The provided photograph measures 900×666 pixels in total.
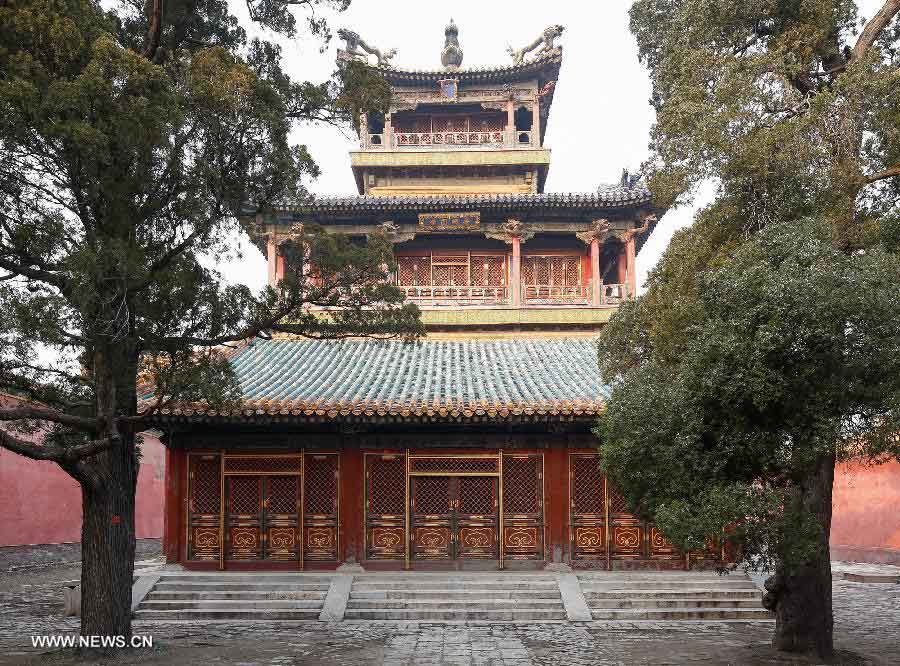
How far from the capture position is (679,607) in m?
12.0

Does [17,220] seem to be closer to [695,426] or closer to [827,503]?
[695,426]

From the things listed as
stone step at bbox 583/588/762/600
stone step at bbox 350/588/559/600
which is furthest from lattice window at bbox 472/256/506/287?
stone step at bbox 583/588/762/600

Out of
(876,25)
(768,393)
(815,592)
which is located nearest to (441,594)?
(815,592)

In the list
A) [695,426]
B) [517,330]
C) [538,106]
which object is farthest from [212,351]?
[538,106]

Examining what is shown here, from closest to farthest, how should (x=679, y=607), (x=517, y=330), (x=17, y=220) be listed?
(x=17, y=220), (x=679, y=607), (x=517, y=330)

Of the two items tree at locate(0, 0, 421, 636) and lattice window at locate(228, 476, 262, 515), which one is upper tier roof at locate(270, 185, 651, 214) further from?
tree at locate(0, 0, 421, 636)

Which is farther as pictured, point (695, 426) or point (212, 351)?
point (212, 351)

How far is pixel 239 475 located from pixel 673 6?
387 inches

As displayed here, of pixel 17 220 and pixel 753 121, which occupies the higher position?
pixel 753 121

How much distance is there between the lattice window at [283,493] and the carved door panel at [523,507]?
11.8 ft

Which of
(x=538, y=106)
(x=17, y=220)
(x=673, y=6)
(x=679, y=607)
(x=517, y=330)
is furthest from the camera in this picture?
(x=538, y=106)

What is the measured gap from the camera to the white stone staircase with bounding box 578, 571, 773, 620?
38.9 ft

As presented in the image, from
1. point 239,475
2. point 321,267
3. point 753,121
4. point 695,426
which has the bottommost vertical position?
point 239,475

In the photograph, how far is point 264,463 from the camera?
13719mm
